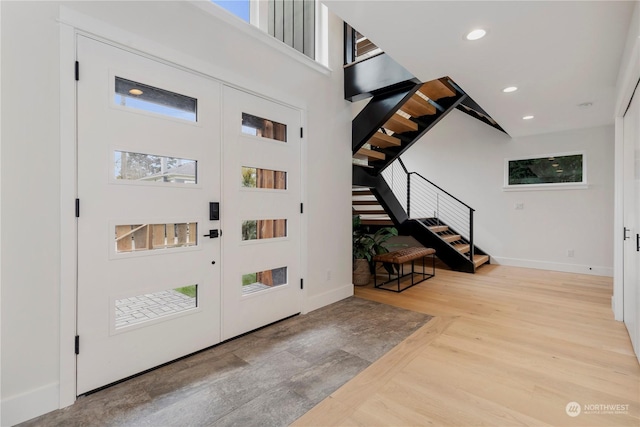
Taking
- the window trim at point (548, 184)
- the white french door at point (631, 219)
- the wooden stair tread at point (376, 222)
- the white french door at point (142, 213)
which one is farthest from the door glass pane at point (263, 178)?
the window trim at point (548, 184)

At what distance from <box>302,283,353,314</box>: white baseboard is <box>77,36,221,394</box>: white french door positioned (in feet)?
3.66

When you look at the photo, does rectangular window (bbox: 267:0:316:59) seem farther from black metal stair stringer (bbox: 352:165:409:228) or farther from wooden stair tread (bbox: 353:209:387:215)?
wooden stair tread (bbox: 353:209:387:215)

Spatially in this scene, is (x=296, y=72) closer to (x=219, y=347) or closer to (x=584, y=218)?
(x=219, y=347)

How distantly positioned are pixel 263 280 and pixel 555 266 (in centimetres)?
560

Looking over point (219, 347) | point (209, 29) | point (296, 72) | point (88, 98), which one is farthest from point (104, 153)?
point (296, 72)

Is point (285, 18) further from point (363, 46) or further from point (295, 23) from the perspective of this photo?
point (363, 46)

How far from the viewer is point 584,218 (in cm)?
530

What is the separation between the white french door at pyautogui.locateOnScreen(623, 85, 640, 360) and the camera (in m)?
2.45

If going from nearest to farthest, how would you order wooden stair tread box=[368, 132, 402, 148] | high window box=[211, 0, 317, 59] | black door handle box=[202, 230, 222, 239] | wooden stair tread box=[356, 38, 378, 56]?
1. black door handle box=[202, 230, 222, 239]
2. high window box=[211, 0, 317, 59]
3. wooden stair tread box=[356, 38, 378, 56]
4. wooden stair tread box=[368, 132, 402, 148]

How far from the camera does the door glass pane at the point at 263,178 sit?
2795 mm

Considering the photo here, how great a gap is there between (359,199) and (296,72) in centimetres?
333

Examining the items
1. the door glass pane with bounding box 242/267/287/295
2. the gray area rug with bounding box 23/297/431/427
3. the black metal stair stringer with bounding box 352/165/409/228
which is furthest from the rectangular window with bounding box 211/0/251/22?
the gray area rug with bounding box 23/297/431/427

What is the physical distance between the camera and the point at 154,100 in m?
2.20

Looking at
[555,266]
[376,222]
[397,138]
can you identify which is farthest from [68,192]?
[555,266]
